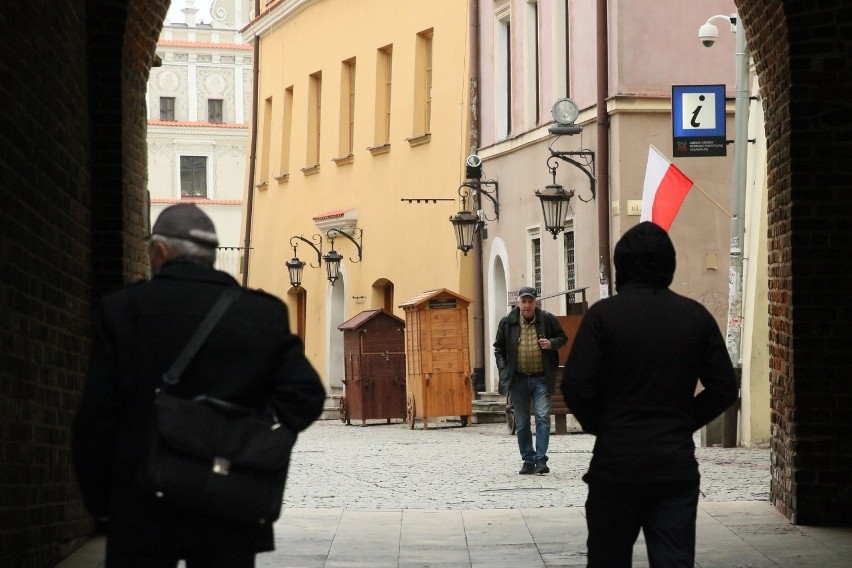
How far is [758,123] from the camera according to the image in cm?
1808

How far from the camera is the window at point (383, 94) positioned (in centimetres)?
3166

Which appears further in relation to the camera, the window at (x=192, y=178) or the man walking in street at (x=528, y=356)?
the window at (x=192, y=178)

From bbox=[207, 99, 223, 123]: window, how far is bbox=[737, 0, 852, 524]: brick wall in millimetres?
56402

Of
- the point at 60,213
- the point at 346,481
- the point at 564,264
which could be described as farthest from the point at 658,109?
the point at 60,213

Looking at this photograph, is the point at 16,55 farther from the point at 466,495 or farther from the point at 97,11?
the point at 466,495

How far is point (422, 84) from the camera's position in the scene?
30109 mm

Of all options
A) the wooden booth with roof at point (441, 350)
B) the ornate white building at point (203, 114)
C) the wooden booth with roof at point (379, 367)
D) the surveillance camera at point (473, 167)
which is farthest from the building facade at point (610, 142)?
the ornate white building at point (203, 114)

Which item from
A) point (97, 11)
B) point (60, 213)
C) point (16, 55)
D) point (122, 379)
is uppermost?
point (97, 11)

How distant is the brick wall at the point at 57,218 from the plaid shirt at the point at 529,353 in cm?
463

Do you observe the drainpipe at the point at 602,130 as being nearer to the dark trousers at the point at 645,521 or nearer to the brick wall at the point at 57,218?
the brick wall at the point at 57,218

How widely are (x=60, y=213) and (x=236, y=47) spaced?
5787 cm

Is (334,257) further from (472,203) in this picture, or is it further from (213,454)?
(213,454)

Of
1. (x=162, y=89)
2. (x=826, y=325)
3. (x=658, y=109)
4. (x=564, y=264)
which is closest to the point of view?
(x=826, y=325)

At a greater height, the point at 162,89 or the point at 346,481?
the point at 162,89
